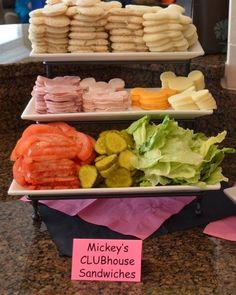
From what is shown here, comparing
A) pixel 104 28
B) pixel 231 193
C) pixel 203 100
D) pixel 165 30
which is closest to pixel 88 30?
pixel 104 28

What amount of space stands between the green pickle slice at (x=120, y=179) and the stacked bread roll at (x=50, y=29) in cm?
26

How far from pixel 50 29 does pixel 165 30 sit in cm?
21

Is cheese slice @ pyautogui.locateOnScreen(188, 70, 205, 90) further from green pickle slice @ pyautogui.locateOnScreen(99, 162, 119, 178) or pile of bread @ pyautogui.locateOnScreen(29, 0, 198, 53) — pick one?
green pickle slice @ pyautogui.locateOnScreen(99, 162, 119, 178)

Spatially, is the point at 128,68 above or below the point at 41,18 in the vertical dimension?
below

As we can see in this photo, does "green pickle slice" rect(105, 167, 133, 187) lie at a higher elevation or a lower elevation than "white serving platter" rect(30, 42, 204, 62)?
lower

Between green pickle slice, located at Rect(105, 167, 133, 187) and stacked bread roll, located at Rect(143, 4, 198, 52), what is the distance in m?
0.24

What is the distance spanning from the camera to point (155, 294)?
0.71m

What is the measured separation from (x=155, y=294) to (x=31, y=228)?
0.28 meters

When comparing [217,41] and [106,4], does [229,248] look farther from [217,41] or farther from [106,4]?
[217,41]

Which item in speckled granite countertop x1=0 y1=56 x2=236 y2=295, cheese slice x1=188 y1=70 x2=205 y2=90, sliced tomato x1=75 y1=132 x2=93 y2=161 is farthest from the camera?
cheese slice x1=188 y1=70 x2=205 y2=90

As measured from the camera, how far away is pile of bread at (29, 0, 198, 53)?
2.85 ft

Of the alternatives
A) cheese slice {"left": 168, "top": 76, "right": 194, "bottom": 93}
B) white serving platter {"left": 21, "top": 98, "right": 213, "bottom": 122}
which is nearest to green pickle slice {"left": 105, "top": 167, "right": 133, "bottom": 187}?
white serving platter {"left": 21, "top": 98, "right": 213, "bottom": 122}

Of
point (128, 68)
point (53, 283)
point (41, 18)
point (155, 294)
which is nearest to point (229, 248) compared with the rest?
point (155, 294)

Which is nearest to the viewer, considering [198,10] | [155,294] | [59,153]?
[155,294]
